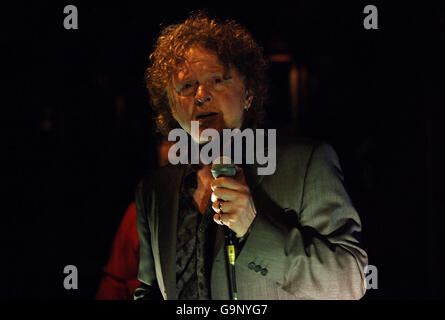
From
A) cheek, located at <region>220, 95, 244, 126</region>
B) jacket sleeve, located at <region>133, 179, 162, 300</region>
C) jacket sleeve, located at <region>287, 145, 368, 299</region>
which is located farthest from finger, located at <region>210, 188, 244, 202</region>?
jacket sleeve, located at <region>133, 179, 162, 300</region>

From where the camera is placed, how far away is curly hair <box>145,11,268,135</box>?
193 cm

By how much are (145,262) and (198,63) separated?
3.52 ft

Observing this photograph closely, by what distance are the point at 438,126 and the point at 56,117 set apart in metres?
3.98

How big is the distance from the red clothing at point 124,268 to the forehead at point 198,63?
5.21 feet

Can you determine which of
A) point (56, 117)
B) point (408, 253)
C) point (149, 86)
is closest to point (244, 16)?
point (149, 86)

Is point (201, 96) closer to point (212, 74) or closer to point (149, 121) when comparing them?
point (212, 74)

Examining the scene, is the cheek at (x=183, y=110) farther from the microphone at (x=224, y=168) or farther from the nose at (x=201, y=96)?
the microphone at (x=224, y=168)

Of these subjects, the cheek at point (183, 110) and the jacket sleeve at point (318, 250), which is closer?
the jacket sleeve at point (318, 250)

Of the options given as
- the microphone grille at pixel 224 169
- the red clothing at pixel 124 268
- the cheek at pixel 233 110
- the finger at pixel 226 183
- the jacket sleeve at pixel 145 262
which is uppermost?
the cheek at pixel 233 110

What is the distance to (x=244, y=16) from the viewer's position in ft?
11.9

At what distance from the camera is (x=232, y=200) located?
1.32 m

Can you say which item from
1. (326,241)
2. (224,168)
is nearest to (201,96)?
(224,168)

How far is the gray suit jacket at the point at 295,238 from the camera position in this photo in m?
1.42

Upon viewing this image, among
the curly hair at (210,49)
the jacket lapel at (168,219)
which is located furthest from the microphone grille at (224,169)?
the curly hair at (210,49)
